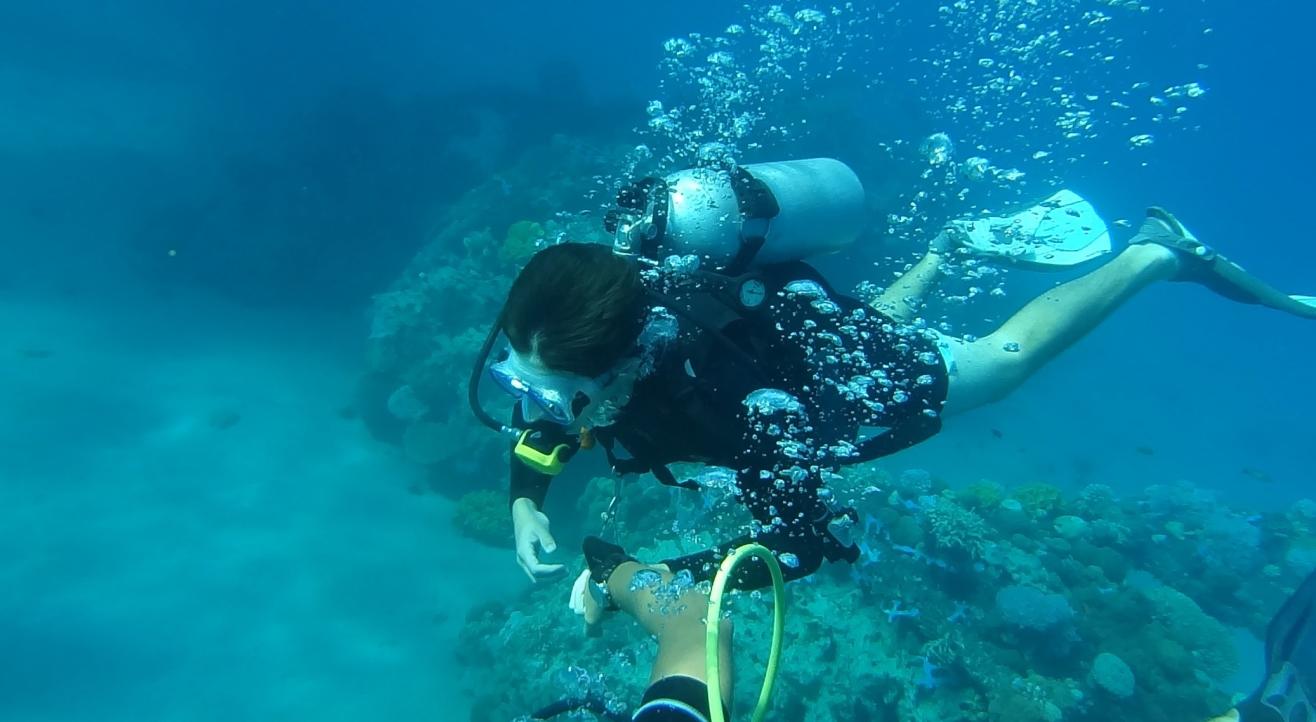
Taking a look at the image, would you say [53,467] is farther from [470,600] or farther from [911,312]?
[911,312]

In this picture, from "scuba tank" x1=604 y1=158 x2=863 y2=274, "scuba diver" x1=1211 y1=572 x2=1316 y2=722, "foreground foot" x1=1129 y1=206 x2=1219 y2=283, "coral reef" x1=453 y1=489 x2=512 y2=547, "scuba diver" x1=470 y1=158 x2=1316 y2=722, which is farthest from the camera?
"coral reef" x1=453 y1=489 x2=512 y2=547

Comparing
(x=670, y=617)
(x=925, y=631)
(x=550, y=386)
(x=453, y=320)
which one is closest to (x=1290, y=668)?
(x=925, y=631)

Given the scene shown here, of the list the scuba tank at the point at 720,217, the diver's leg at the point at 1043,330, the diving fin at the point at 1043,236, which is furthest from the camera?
the diving fin at the point at 1043,236

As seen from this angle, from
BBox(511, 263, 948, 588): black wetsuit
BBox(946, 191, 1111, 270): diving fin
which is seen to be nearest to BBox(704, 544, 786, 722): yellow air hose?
BBox(511, 263, 948, 588): black wetsuit

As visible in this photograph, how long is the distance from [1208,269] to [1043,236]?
140 cm

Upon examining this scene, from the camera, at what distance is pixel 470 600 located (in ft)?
32.6

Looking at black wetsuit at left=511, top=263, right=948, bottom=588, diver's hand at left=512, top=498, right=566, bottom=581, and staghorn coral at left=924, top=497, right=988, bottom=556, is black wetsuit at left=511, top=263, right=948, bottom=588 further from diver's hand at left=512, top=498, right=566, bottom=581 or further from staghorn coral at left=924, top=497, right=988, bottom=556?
staghorn coral at left=924, top=497, right=988, bottom=556

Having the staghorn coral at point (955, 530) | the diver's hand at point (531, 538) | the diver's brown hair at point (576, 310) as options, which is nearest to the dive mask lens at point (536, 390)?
the diver's brown hair at point (576, 310)

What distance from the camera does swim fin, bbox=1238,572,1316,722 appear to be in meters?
4.97

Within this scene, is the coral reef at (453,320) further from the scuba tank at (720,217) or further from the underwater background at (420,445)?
the scuba tank at (720,217)

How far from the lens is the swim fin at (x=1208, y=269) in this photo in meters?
5.82

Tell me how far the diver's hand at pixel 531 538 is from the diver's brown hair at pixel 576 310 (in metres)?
1.12

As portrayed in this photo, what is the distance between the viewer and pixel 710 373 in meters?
2.74

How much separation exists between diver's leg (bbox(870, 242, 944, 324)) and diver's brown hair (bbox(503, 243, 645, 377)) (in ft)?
Answer: 11.9
